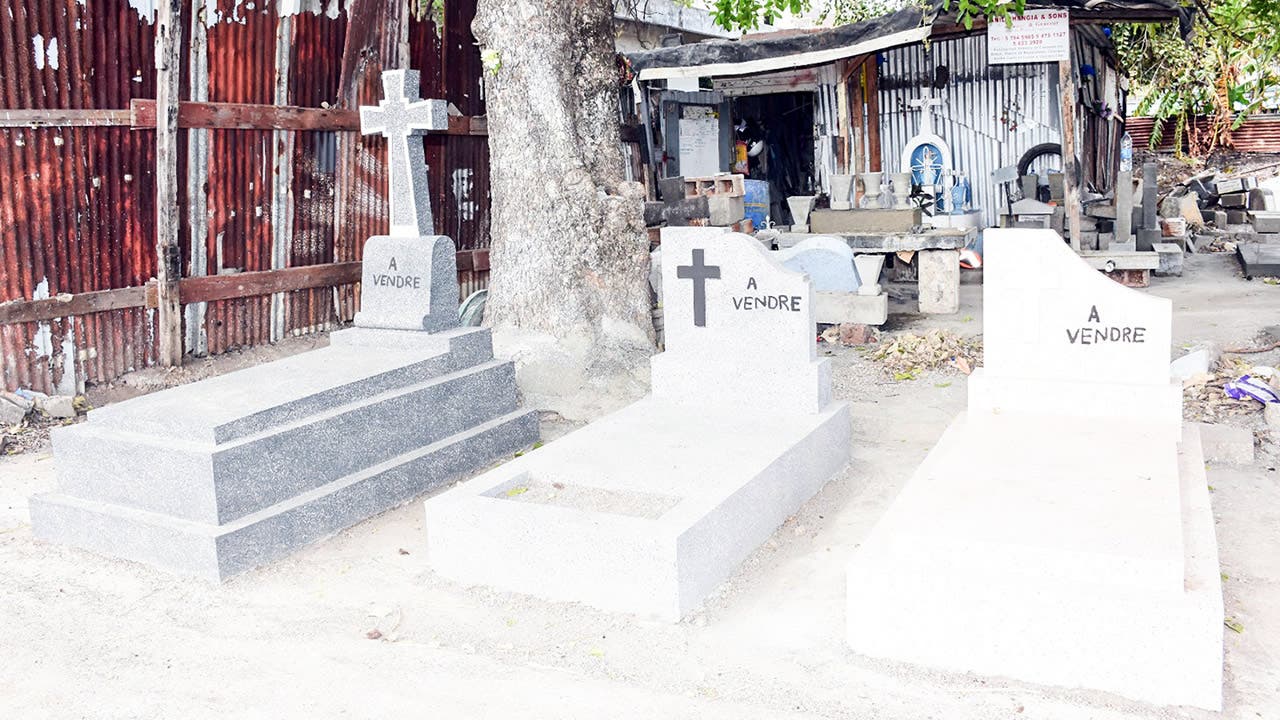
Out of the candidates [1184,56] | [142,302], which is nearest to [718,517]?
[142,302]

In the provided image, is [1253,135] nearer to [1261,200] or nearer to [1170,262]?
[1261,200]

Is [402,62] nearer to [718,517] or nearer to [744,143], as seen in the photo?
[718,517]

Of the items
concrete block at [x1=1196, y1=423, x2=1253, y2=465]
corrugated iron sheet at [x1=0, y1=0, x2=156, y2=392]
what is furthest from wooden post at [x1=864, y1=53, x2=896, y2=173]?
corrugated iron sheet at [x1=0, y1=0, x2=156, y2=392]

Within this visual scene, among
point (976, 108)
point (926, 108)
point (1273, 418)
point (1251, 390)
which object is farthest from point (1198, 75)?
point (1273, 418)

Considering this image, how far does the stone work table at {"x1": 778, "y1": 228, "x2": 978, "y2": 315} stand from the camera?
10672 millimetres

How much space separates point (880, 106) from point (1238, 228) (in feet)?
22.2

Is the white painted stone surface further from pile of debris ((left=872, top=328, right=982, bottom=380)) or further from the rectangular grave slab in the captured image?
pile of debris ((left=872, top=328, right=982, bottom=380))

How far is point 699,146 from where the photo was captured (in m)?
16.0

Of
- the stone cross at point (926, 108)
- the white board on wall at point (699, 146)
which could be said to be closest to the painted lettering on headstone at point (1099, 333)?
the stone cross at point (926, 108)

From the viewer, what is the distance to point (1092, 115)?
15812 millimetres

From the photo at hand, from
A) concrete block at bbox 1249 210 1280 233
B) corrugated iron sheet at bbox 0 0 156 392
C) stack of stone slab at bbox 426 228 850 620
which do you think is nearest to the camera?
stack of stone slab at bbox 426 228 850 620

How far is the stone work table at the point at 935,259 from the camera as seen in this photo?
1067 centimetres

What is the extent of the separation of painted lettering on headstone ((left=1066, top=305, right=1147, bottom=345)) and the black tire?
9125 mm

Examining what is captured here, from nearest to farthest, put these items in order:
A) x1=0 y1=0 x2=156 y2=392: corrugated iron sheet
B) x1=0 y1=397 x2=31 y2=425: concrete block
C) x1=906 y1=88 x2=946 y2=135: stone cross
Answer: x1=0 y1=397 x2=31 y2=425: concrete block < x1=0 y1=0 x2=156 y2=392: corrugated iron sheet < x1=906 y1=88 x2=946 y2=135: stone cross
